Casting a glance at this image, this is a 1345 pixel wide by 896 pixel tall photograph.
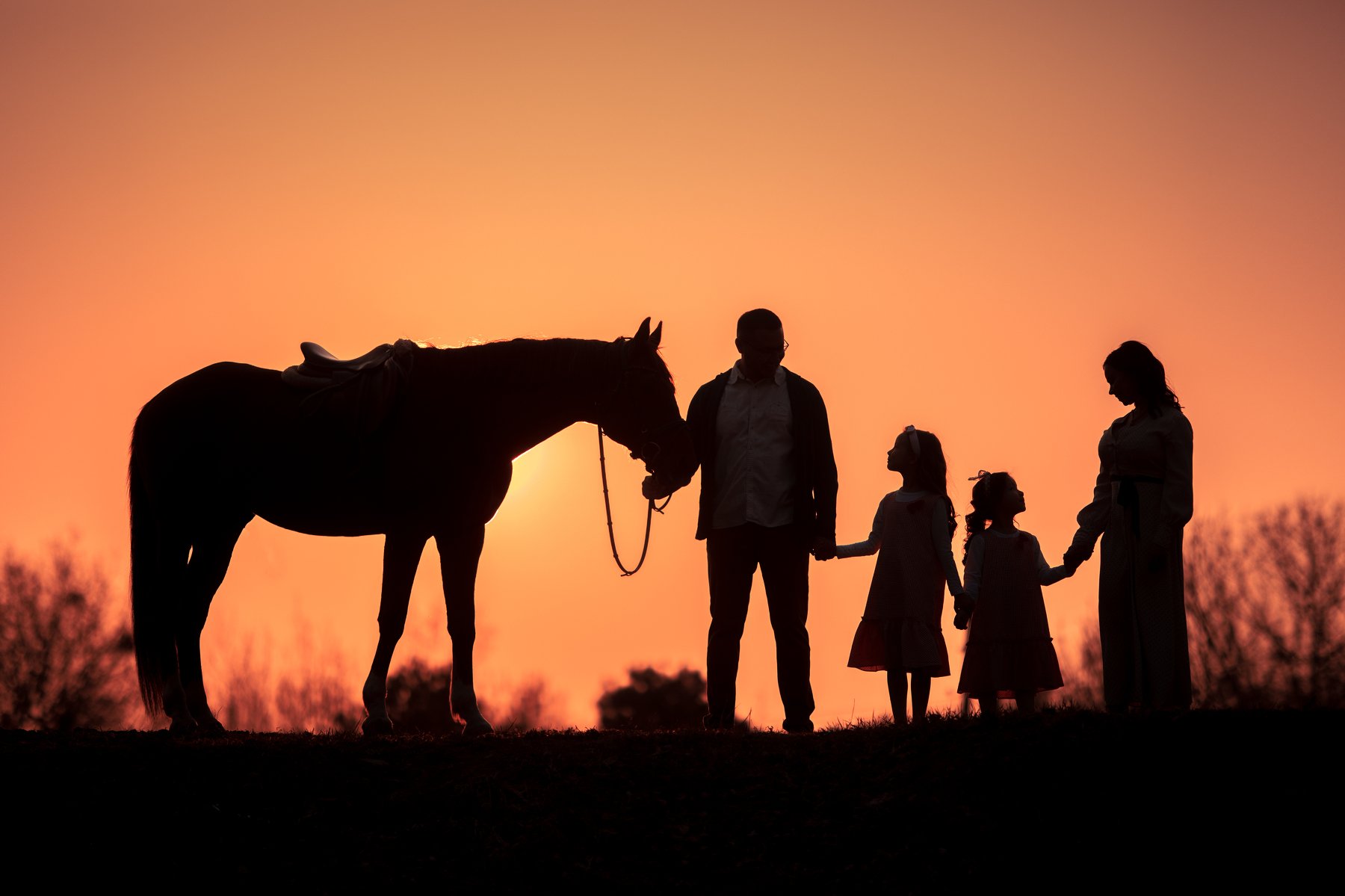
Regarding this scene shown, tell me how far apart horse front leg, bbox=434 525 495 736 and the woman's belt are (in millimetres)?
4230

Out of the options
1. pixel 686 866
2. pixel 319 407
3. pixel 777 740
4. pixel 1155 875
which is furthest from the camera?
pixel 319 407

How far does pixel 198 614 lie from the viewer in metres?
10.5

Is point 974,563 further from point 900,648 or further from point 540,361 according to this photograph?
point 540,361

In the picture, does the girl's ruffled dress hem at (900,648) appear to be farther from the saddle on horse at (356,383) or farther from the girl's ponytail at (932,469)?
the saddle on horse at (356,383)

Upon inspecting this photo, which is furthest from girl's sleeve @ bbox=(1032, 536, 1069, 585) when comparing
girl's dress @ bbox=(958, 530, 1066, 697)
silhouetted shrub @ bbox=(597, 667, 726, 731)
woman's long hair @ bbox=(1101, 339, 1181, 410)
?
silhouetted shrub @ bbox=(597, 667, 726, 731)

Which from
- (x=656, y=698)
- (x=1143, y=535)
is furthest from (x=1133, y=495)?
(x=656, y=698)

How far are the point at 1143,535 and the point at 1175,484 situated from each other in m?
0.38

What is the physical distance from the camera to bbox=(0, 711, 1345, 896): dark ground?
6883mm

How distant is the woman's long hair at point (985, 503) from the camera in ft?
35.3

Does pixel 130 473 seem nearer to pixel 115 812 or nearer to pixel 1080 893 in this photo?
pixel 115 812

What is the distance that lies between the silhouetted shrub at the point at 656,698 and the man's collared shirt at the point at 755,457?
3133 cm

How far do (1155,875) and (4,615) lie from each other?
88.7 feet

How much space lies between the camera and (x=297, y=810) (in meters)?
7.77

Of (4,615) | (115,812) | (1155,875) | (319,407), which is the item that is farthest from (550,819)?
(4,615)
